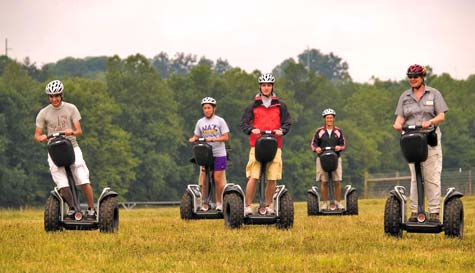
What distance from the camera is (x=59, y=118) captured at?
1708cm

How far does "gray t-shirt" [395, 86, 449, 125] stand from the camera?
15797 mm

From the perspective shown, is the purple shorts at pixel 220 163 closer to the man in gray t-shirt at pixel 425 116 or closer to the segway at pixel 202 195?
the segway at pixel 202 195

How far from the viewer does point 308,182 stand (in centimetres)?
10506

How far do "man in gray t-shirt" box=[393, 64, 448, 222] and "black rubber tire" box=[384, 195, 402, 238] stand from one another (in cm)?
18

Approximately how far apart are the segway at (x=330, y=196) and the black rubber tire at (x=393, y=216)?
887 cm

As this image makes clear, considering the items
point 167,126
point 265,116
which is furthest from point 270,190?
Result: point 167,126

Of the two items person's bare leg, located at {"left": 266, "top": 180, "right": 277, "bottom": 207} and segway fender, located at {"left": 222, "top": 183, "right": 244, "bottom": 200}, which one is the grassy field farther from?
segway fender, located at {"left": 222, "top": 183, "right": 244, "bottom": 200}

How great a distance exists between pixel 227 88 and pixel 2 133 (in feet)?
86.9

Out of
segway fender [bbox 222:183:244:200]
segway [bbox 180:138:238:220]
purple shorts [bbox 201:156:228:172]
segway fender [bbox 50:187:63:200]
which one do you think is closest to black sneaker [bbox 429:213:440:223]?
segway fender [bbox 222:183:244:200]

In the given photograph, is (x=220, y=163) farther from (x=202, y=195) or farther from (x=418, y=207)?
(x=418, y=207)

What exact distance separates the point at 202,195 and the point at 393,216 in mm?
5953

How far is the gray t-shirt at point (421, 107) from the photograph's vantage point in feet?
51.8

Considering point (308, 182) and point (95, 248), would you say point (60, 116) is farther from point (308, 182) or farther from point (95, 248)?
point (308, 182)

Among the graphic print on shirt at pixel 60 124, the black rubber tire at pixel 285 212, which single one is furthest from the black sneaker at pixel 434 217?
the graphic print on shirt at pixel 60 124
